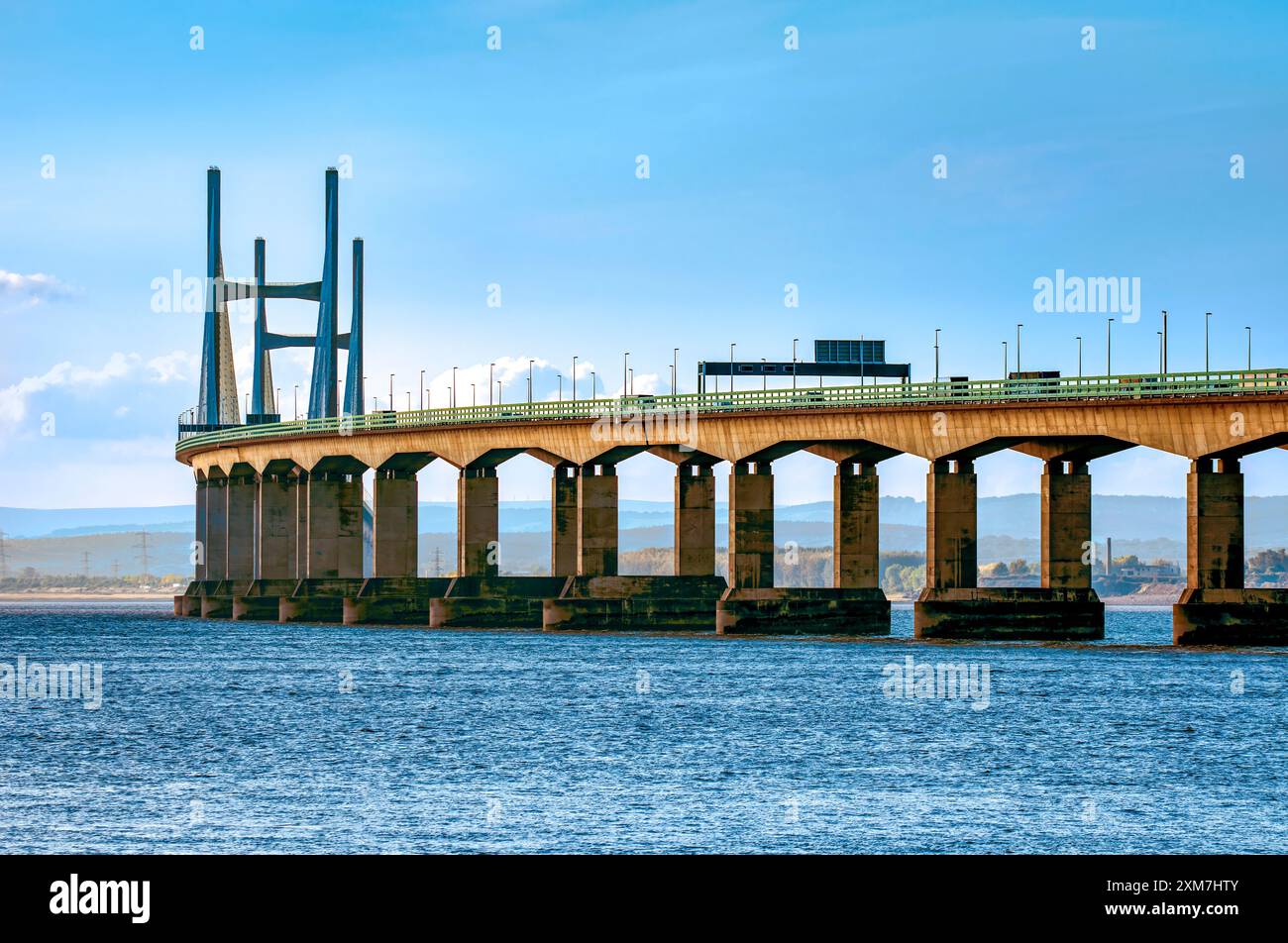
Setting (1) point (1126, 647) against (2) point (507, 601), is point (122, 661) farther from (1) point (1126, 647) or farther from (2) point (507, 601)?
(1) point (1126, 647)

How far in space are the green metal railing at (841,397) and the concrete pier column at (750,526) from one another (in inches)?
156

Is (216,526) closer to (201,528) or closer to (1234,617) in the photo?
(201,528)

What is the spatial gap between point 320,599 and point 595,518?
31167 millimetres

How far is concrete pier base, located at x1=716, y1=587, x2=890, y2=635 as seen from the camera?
329 ft

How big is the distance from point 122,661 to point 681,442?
3242 centimetres

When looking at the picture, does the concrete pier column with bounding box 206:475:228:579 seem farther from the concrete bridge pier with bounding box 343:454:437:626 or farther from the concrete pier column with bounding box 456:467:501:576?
the concrete pier column with bounding box 456:467:501:576

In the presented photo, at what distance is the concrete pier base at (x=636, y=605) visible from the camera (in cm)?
10988

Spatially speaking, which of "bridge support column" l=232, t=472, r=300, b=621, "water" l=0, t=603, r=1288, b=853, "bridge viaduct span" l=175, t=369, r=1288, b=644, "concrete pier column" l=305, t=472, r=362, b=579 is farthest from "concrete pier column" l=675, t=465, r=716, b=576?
"bridge support column" l=232, t=472, r=300, b=621

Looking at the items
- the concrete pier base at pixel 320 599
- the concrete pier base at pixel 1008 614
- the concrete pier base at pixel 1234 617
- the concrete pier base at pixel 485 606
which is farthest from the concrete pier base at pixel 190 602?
the concrete pier base at pixel 1234 617

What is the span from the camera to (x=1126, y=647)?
9269 centimetres

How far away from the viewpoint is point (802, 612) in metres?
101
